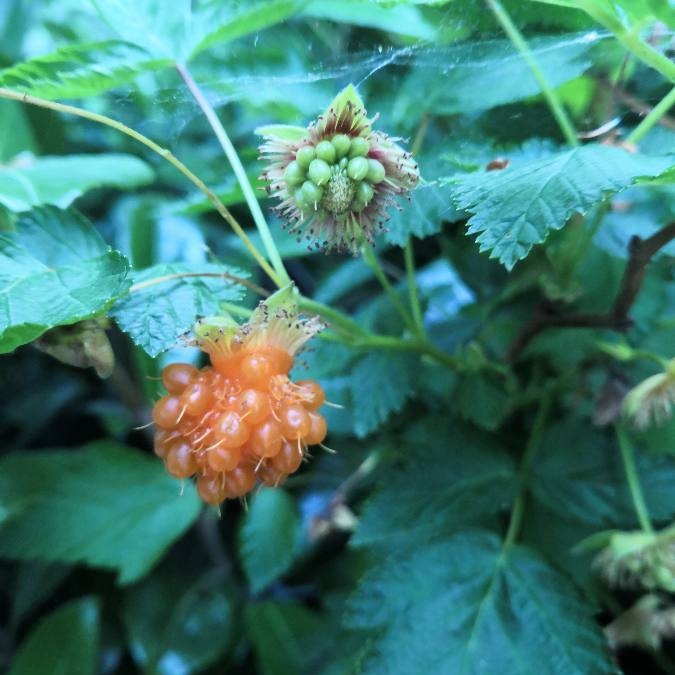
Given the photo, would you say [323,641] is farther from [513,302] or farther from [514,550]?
[513,302]

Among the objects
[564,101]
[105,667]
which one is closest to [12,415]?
[105,667]

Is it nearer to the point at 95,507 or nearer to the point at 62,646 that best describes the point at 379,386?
the point at 95,507

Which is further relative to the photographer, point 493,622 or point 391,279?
point 391,279

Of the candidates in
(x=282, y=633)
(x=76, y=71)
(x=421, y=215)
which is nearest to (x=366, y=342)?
(x=421, y=215)

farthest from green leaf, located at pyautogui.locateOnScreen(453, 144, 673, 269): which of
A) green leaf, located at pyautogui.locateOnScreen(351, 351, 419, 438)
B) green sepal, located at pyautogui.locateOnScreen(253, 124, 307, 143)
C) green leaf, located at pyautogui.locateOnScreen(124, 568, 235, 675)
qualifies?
green leaf, located at pyautogui.locateOnScreen(124, 568, 235, 675)

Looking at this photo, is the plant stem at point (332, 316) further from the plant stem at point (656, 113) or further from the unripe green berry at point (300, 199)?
the plant stem at point (656, 113)
